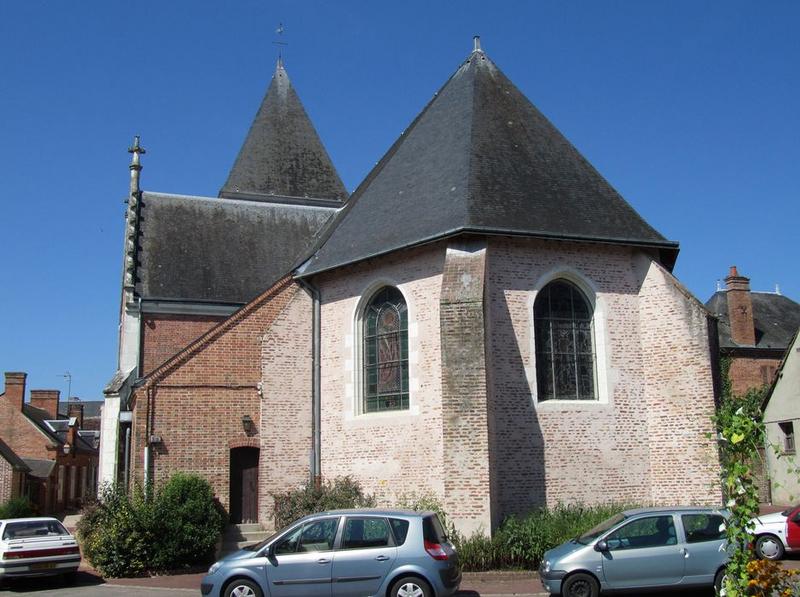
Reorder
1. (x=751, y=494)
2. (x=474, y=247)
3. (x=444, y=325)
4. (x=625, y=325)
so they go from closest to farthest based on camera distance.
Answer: (x=751, y=494) < (x=444, y=325) < (x=474, y=247) < (x=625, y=325)

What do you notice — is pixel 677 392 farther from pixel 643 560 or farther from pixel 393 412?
pixel 393 412

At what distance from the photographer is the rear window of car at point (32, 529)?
45.8 ft

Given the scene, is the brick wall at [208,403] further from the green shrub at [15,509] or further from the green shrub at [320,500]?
the green shrub at [15,509]

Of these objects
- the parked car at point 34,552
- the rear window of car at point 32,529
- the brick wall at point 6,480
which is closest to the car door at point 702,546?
the parked car at point 34,552

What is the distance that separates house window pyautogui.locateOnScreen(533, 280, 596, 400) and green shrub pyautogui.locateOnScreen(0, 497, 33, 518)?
20327 mm

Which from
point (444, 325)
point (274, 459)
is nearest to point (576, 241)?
point (444, 325)

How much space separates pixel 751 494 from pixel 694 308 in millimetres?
10329

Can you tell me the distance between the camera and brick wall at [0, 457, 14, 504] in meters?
30.2

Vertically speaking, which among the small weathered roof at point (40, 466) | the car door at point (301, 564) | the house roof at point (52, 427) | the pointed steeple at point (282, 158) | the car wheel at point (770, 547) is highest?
the pointed steeple at point (282, 158)

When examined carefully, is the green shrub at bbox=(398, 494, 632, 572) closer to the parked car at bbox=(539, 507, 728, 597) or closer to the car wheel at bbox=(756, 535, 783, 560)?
the parked car at bbox=(539, 507, 728, 597)

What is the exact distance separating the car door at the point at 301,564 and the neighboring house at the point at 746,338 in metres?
26.5

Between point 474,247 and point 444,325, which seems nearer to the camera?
point 444,325

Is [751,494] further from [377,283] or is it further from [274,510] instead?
[274,510]

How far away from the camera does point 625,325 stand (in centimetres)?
1605
